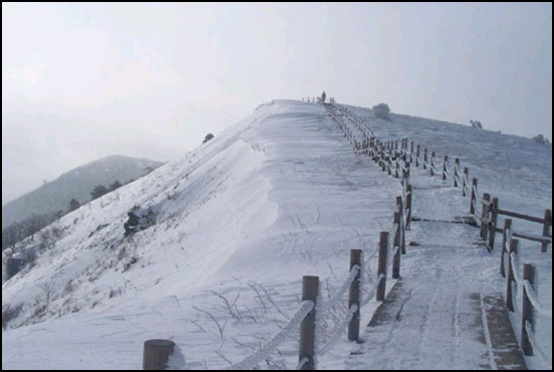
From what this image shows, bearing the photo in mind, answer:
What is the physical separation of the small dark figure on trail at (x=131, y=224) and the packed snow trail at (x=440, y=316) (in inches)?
552

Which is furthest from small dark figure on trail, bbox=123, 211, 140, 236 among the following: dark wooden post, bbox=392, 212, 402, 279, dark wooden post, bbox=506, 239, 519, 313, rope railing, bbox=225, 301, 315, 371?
rope railing, bbox=225, 301, 315, 371

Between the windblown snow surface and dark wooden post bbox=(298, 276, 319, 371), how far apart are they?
57 centimetres

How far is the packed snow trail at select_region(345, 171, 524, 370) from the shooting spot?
700 cm

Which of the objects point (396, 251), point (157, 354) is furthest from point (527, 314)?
point (157, 354)

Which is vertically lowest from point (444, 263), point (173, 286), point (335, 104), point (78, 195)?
point (78, 195)

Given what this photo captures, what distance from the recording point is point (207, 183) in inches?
1228

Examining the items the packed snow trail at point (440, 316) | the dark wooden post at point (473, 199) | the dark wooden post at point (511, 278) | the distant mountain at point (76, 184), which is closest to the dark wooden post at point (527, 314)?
the packed snow trail at point (440, 316)

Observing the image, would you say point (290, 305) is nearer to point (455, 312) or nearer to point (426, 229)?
point (455, 312)

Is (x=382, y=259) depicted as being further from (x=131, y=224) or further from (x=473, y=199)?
(x=131, y=224)

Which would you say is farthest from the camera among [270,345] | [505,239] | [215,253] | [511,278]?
[215,253]

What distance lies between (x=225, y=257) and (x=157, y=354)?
1109 cm

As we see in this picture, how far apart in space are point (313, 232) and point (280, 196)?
4.77 meters

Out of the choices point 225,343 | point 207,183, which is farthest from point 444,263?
point 207,183

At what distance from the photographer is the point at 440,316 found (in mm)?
8914
